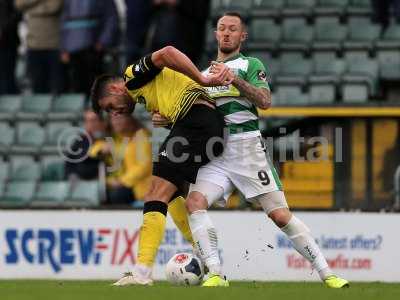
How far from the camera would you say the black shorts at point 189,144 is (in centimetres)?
1022

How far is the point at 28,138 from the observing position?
17.6m

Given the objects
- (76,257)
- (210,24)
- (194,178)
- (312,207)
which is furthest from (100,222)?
(210,24)

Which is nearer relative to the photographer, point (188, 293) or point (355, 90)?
point (188, 293)

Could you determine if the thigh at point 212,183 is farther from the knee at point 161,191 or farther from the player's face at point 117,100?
the player's face at point 117,100

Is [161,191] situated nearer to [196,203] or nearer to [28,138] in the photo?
[196,203]

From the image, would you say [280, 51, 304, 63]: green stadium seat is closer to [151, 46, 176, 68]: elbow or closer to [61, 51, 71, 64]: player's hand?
[61, 51, 71, 64]: player's hand

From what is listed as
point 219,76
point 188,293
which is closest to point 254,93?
point 219,76

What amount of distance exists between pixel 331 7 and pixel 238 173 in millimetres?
7918

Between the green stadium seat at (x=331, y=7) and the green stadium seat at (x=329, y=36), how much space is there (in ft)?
0.49

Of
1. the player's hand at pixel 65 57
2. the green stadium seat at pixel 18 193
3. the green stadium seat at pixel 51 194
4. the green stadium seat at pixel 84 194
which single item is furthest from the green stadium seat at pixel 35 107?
the green stadium seat at pixel 84 194

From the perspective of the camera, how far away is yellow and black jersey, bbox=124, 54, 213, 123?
10289 mm

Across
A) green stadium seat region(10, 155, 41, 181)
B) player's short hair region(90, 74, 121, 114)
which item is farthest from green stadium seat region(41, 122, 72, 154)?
player's short hair region(90, 74, 121, 114)

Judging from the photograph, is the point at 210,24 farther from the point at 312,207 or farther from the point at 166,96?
the point at 166,96

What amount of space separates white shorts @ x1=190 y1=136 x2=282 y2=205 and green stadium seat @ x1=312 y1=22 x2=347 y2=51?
7.15m
